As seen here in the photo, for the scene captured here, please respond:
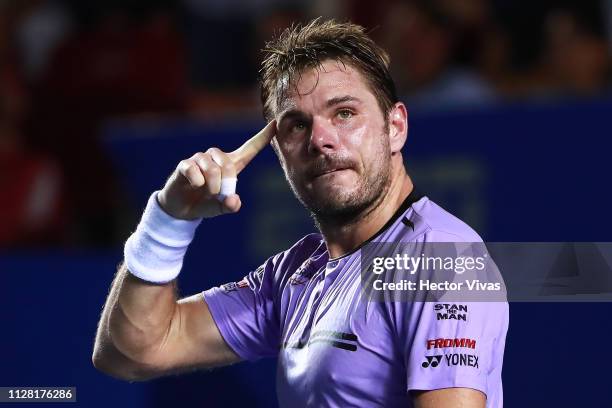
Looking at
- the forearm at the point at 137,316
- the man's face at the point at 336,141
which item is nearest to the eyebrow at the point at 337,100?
the man's face at the point at 336,141

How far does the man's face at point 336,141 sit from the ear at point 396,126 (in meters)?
0.04

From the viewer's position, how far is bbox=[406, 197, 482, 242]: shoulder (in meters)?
2.92

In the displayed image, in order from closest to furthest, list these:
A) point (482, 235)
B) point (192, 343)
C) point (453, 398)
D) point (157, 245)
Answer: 1. point (453, 398)
2. point (157, 245)
3. point (192, 343)
4. point (482, 235)

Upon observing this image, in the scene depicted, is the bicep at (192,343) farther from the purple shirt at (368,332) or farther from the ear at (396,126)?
the ear at (396,126)

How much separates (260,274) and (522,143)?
2068 millimetres

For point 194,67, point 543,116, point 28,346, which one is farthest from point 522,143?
point 194,67

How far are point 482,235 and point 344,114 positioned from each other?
2.23m

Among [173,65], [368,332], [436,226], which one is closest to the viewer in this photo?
[368,332]

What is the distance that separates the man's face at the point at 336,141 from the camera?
3041 millimetres

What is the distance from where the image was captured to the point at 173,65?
777 cm

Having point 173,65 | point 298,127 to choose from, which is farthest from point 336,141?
point 173,65

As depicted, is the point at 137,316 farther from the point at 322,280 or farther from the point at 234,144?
the point at 234,144

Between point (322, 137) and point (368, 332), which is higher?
point (322, 137)

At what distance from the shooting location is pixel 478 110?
5371 millimetres
